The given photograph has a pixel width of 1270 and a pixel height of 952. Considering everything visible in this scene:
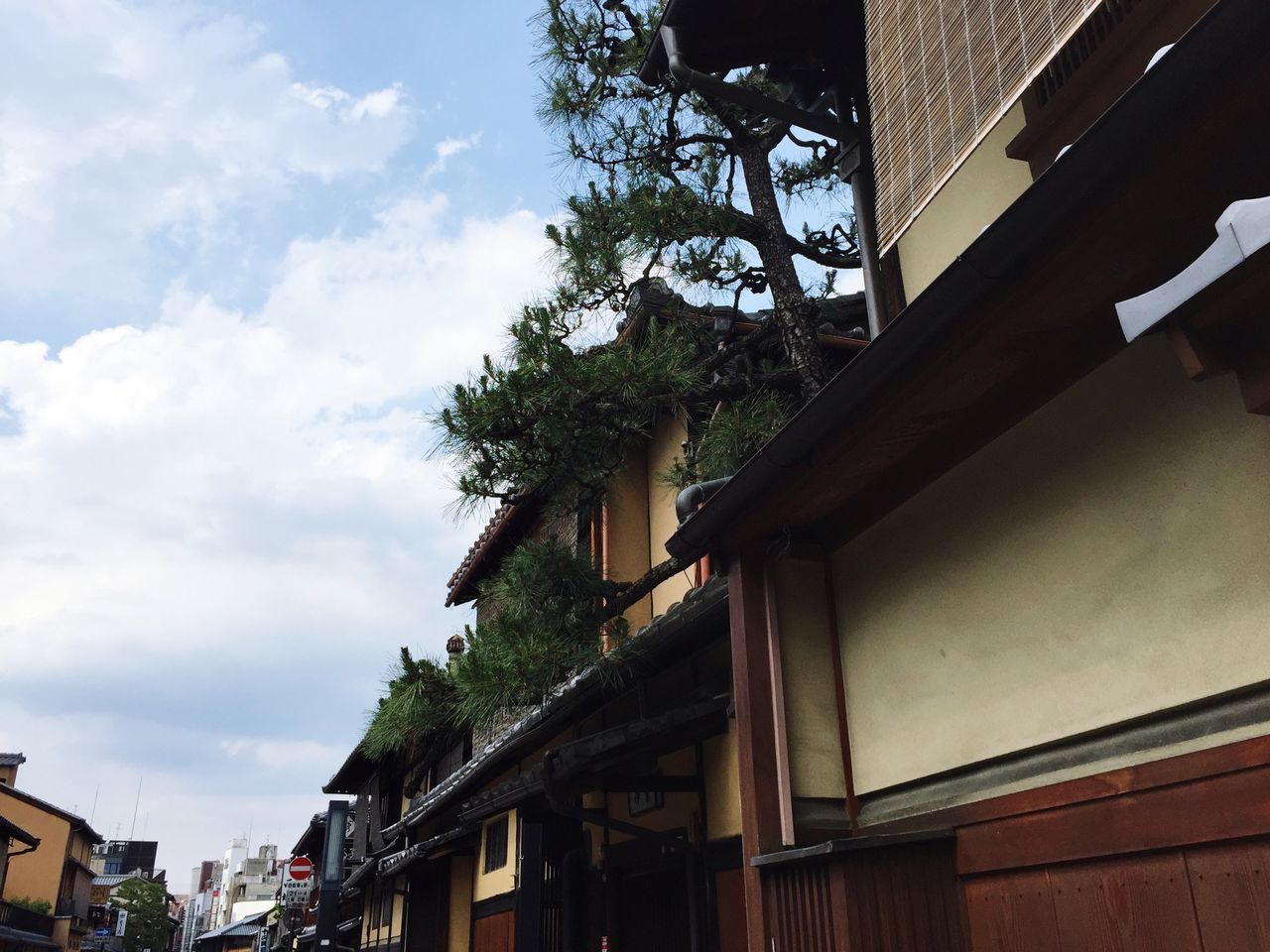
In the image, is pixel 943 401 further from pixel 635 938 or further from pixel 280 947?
pixel 280 947

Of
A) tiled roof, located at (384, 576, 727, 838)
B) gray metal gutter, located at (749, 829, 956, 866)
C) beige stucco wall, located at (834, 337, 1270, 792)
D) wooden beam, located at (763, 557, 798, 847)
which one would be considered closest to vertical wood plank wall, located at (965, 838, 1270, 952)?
gray metal gutter, located at (749, 829, 956, 866)

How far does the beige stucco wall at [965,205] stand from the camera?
5957mm

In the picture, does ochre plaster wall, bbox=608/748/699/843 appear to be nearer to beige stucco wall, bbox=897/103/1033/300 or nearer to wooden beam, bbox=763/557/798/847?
wooden beam, bbox=763/557/798/847

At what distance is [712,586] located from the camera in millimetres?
7488

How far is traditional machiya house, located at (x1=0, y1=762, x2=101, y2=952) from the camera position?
151ft

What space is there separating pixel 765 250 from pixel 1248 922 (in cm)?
656

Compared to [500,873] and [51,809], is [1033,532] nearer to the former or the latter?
[500,873]

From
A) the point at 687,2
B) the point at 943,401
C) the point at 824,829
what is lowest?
the point at 824,829

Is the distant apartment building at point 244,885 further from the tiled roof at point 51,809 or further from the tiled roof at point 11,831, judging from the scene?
the tiled roof at point 11,831

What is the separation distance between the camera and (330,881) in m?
21.5

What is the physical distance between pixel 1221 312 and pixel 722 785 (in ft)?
20.4

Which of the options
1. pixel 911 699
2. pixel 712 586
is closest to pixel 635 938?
pixel 712 586

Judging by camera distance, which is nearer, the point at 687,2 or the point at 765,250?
the point at 687,2

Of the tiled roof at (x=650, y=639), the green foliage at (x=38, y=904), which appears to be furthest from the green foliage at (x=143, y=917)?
the tiled roof at (x=650, y=639)
